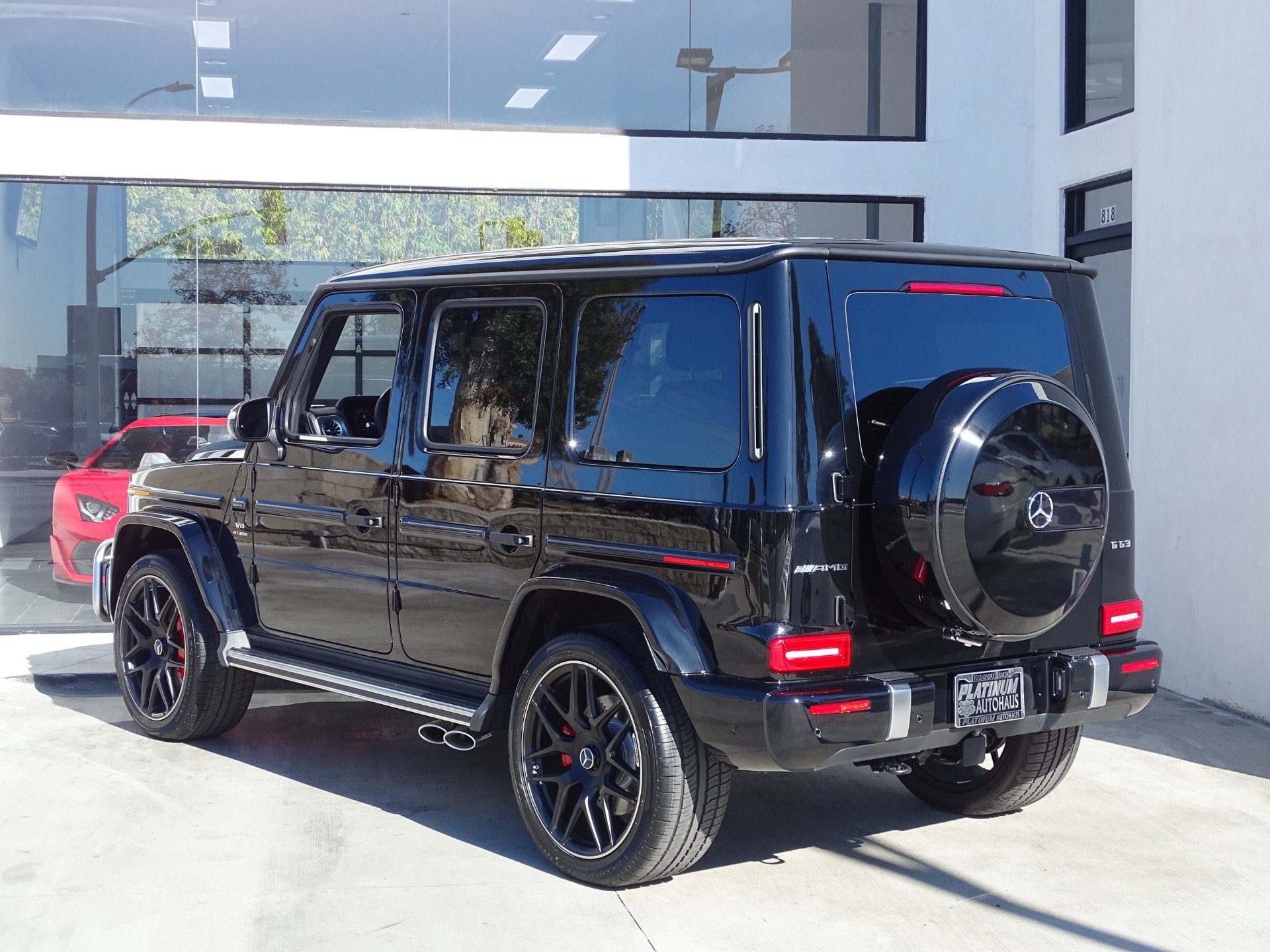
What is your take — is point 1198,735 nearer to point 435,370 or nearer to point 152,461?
point 435,370

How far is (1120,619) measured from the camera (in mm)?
4828

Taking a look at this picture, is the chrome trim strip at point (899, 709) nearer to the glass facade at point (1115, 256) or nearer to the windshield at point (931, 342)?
the windshield at point (931, 342)

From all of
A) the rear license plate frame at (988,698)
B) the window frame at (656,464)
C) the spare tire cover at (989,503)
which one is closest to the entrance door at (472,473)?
the window frame at (656,464)

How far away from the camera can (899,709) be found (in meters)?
4.19

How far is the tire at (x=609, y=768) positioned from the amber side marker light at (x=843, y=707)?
0.46 meters

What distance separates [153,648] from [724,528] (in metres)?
3.60

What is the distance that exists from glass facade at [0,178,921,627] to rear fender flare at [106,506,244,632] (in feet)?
8.24

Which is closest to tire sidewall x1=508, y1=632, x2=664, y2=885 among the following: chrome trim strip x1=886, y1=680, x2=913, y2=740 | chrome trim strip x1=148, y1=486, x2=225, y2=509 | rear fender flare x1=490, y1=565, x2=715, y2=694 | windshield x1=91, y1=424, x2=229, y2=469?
rear fender flare x1=490, y1=565, x2=715, y2=694

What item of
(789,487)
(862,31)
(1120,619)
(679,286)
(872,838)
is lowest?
(872,838)

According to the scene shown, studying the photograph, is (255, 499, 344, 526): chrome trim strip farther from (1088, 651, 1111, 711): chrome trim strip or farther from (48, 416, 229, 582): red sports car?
(48, 416, 229, 582): red sports car

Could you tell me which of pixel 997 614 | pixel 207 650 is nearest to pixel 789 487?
pixel 997 614

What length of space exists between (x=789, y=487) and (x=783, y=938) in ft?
4.43

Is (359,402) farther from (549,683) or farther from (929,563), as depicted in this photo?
(929,563)

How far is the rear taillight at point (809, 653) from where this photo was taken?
13.3 feet
